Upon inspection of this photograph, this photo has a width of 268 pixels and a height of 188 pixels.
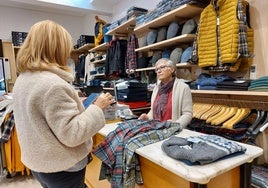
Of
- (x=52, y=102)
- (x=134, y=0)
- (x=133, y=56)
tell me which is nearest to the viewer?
(x=52, y=102)

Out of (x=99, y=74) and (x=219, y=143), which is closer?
(x=219, y=143)

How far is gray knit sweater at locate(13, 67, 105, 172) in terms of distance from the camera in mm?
830

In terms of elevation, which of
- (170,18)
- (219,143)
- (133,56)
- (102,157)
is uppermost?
(170,18)

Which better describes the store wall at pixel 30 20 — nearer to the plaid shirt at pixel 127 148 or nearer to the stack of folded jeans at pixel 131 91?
the stack of folded jeans at pixel 131 91

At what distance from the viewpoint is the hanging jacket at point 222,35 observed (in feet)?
5.95

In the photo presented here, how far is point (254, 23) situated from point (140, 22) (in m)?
1.56

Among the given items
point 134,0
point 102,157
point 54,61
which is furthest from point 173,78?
point 134,0

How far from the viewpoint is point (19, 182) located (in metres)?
2.51

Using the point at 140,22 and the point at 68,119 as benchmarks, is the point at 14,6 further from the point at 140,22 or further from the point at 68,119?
the point at 68,119

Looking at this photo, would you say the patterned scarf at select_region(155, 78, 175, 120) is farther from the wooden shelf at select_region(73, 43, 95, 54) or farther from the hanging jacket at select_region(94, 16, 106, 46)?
the wooden shelf at select_region(73, 43, 95, 54)

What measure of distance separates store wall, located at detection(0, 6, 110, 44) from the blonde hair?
4.22 metres

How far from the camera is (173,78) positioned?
6.51ft

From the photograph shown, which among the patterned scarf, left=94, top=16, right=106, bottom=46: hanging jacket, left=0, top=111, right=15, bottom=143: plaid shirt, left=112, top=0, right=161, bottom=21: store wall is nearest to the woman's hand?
the patterned scarf

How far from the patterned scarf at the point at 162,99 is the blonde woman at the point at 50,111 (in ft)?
3.62
